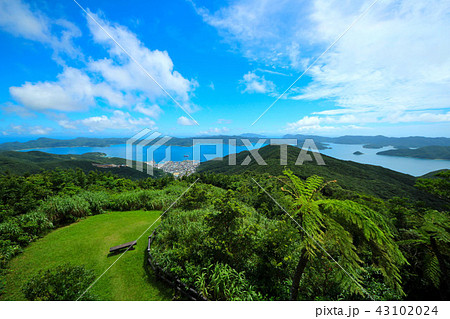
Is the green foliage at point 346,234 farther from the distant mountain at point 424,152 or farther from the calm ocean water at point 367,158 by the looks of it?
the distant mountain at point 424,152

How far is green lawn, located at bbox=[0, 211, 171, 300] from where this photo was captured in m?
4.45

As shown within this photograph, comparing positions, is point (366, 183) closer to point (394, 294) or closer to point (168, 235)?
point (394, 294)

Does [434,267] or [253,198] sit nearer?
[434,267]

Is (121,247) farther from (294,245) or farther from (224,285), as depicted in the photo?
(294,245)

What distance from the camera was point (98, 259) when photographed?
5.67 meters

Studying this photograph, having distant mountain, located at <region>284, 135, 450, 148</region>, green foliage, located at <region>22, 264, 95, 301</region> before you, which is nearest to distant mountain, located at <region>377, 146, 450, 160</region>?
distant mountain, located at <region>284, 135, 450, 148</region>

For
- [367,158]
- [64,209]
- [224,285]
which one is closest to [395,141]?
[367,158]

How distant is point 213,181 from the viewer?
2408cm

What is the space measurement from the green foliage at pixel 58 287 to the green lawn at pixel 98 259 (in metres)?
0.35

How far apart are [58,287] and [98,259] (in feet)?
6.48

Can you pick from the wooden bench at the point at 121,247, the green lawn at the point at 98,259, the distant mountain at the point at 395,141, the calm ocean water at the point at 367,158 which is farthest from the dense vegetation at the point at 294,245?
the distant mountain at the point at 395,141

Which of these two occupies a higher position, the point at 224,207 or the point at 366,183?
the point at 224,207
